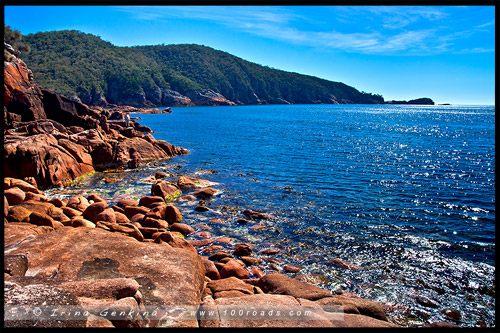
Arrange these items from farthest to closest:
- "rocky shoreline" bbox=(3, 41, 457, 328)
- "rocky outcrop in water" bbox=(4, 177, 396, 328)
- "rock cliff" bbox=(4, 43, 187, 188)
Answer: "rock cliff" bbox=(4, 43, 187, 188) < "rocky shoreline" bbox=(3, 41, 457, 328) < "rocky outcrop in water" bbox=(4, 177, 396, 328)

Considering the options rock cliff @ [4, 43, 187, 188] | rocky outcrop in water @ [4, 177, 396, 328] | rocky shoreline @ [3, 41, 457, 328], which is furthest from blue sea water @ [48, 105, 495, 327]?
rock cliff @ [4, 43, 187, 188]

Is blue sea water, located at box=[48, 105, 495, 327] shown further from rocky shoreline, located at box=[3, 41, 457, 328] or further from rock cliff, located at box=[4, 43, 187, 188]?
rock cliff, located at box=[4, 43, 187, 188]

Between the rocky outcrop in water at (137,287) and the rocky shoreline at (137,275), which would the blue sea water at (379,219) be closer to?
the rocky shoreline at (137,275)

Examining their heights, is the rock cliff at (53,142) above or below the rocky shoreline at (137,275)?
above

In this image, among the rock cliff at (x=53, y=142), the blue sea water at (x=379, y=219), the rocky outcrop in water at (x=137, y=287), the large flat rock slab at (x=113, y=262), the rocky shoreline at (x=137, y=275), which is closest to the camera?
the rocky outcrop in water at (x=137, y=287)

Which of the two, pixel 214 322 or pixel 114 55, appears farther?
pixel 114 55

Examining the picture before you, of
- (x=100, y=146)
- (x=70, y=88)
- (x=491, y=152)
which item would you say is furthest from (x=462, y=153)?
(x=70, y=88)

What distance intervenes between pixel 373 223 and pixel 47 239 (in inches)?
589

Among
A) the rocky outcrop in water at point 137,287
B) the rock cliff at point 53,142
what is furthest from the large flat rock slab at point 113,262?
the rock cliff at point 53,142

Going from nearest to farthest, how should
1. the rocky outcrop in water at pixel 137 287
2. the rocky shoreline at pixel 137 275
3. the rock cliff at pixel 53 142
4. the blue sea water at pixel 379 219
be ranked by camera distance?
the rocky outcrop in water at pixel 137 287 → the rocky shoreline at pixel 137 275 → the blue sea water at pixel 379 219 → the rock cliff at pixel 53 142

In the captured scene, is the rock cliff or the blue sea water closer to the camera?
the blue sea water

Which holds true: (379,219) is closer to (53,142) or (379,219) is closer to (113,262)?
(113,262)

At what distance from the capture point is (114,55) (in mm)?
193500

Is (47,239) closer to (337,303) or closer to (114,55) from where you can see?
(337,303)
